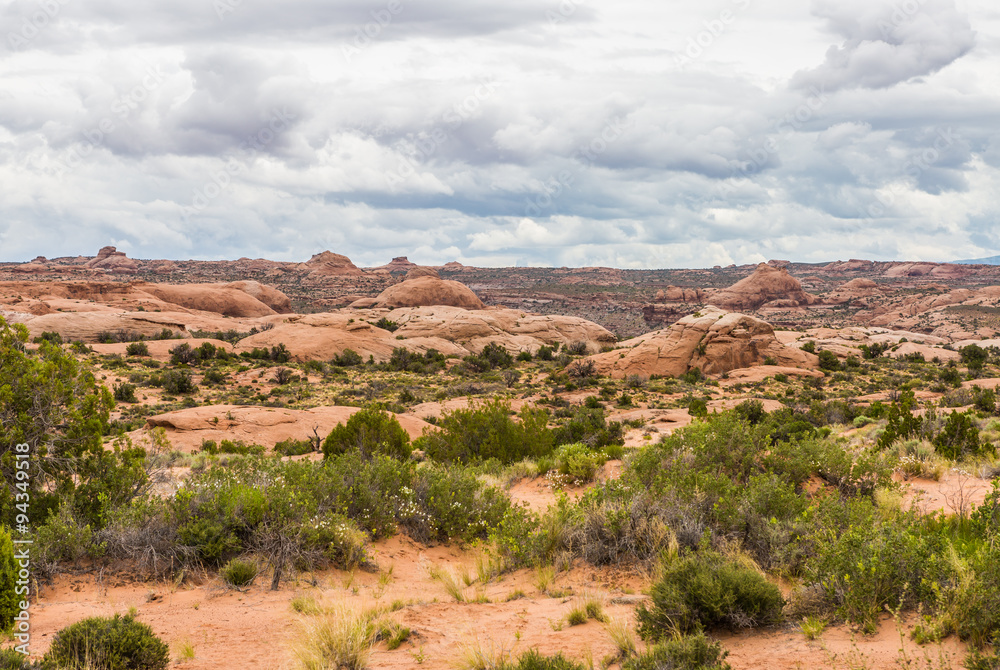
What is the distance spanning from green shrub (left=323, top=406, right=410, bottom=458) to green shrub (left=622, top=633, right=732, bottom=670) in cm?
967

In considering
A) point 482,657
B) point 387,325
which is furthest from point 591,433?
point 387,325

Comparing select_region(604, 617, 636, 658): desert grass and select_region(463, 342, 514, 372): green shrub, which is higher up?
select_region(604, 617, 636, 658): desert grass

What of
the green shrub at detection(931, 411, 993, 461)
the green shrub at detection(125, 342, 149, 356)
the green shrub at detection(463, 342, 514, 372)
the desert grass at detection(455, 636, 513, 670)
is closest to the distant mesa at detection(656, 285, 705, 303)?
the green shrub at detection(463, 342, 514, 372)

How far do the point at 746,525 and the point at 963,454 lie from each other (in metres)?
6.76

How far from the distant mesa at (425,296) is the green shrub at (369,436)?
53.4 metres

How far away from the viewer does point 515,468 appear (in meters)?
13.1

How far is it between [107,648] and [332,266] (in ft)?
437

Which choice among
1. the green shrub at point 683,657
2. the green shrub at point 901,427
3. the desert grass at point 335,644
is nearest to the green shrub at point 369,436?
the desert grass at point 335,644

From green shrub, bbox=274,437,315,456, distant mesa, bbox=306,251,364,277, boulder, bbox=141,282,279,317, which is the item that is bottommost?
green shrub, bbox=274,437,315,456

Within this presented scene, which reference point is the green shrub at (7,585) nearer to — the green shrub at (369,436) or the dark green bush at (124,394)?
the green shrub at (369,436)

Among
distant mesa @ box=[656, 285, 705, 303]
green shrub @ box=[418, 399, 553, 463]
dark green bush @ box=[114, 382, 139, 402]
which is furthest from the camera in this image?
distant mesa @ box=[656, 285, 705, 303]

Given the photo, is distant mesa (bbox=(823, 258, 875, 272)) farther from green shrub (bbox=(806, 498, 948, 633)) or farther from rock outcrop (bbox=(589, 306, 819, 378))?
green shrub (bbox=(806, 498, 948, 633))

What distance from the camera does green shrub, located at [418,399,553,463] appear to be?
47.5 feet

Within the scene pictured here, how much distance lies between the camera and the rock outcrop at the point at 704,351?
34688mm
